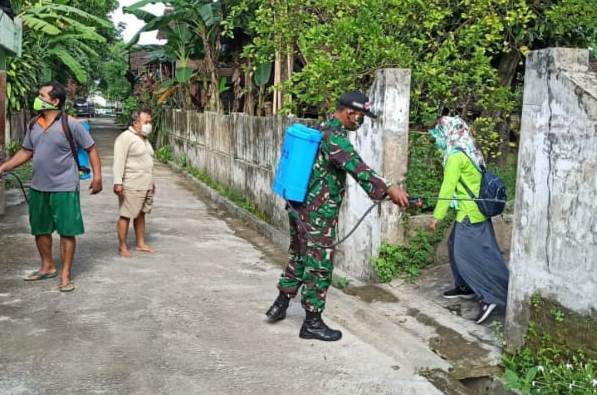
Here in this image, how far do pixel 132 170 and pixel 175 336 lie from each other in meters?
2.88

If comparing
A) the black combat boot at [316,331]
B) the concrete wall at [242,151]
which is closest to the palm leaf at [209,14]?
the concrete wall at [242,151]

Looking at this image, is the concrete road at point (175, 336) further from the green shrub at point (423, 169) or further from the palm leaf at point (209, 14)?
the palm leaf at point (209, 14)

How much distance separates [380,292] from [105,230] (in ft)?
14.3

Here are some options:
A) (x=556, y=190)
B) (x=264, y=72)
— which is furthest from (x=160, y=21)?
(x=556, y=190)

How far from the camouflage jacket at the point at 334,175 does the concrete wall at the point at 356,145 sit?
4.86ft

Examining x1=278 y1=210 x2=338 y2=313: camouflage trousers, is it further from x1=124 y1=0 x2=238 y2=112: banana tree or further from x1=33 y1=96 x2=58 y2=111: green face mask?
x1=124 y1=0 x2=238 y2=112: banana tree

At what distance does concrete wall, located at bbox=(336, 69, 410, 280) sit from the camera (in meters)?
5.88

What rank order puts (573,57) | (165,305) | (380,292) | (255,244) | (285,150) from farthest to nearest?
(255,244) < (380,292) < (165,305) < (285,150) < (573,57)

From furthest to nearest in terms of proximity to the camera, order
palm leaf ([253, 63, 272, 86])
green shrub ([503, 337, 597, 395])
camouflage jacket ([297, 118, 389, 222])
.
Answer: palm leaf ([253, 63, 272, 86]), camouflage jacket ([297, 118, 389, 222]), green shrub ([503, 337, 597, 395])

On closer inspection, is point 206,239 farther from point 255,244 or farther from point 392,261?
point 392,261

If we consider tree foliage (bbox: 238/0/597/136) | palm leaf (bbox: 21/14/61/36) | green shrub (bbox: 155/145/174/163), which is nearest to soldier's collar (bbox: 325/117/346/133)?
tree foliage (bbox: 238/0/597/136)

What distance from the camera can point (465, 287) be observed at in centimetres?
552

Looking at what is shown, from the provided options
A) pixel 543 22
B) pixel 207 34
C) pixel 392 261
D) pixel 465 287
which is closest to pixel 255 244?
pixel 392 261

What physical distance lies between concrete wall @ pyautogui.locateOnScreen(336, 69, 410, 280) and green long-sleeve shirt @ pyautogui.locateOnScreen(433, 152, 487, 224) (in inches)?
36.5
